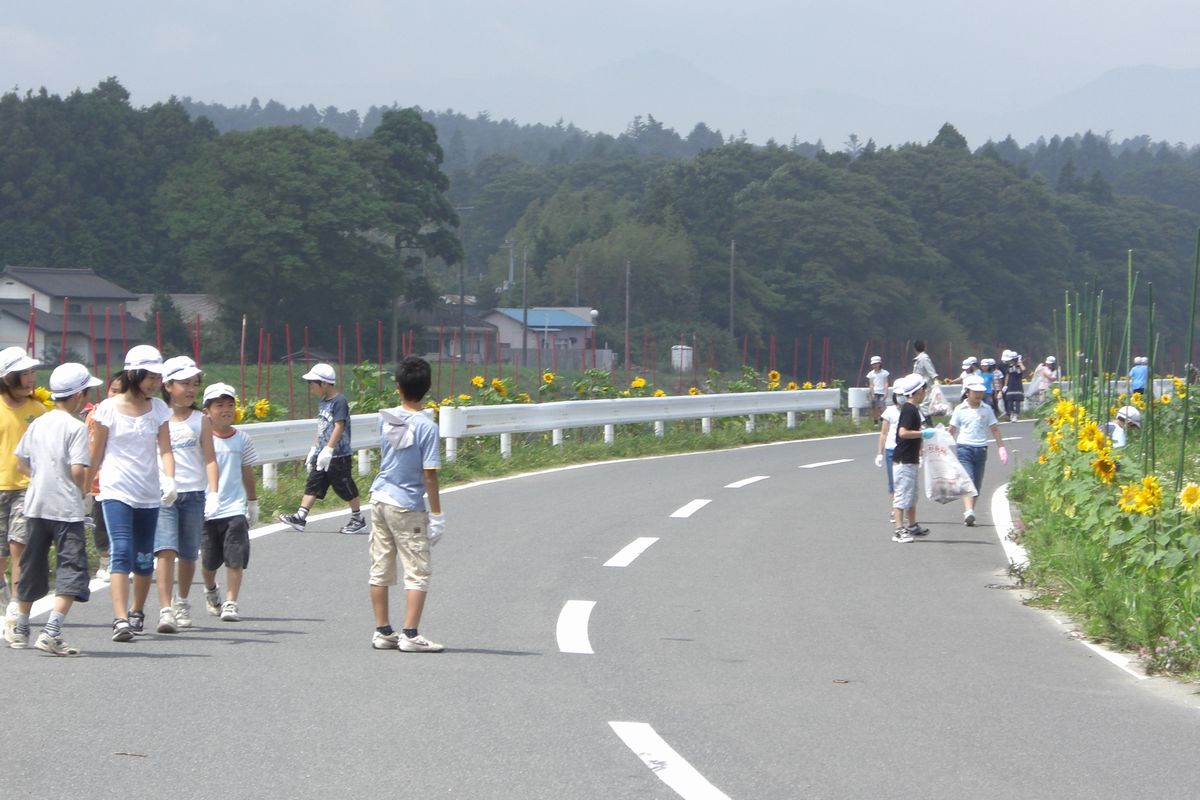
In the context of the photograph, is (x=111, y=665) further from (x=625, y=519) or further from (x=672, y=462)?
(x=672, y=462)

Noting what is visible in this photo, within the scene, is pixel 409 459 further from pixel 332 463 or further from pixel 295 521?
pixel 332 463

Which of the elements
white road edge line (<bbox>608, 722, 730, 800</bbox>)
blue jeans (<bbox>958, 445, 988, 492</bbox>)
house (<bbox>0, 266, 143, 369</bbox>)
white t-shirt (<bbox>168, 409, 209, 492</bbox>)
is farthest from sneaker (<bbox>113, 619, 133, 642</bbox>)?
house (<bbox>0, 266, 143, 369</bbox>)

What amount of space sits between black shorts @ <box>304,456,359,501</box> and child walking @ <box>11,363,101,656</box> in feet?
17.6

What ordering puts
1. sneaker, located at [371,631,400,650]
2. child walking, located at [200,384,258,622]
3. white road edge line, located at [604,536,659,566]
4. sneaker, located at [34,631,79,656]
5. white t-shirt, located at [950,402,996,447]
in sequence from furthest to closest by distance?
white t-shirt, located at [950,402,996,447], white road edge line, located at [604,536,659,566], child walking, located at [200,384,258,622], sneaker, located at [371,631,400,650], sneaker, located at [34,631,79,656]

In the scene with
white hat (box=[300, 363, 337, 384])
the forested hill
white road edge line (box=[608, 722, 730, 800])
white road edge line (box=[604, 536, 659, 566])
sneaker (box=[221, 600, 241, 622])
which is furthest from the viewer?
the forested hill

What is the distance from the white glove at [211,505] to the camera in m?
9.07

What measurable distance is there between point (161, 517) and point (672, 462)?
1402 centimetres

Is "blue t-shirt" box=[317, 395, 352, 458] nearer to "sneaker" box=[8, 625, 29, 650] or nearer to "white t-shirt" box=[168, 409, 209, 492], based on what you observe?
"white t-shirt" box=[168, 409, 209, 492]

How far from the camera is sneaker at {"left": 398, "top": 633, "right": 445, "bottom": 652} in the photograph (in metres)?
7.94

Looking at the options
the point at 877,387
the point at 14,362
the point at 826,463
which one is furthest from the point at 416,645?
the point at 877,387

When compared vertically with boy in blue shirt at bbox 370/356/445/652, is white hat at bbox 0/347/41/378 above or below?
above

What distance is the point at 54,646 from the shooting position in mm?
7617

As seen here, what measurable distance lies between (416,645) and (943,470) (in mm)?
7543

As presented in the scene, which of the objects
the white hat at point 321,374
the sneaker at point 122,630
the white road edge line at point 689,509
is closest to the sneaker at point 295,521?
the white hat at point 321,374
